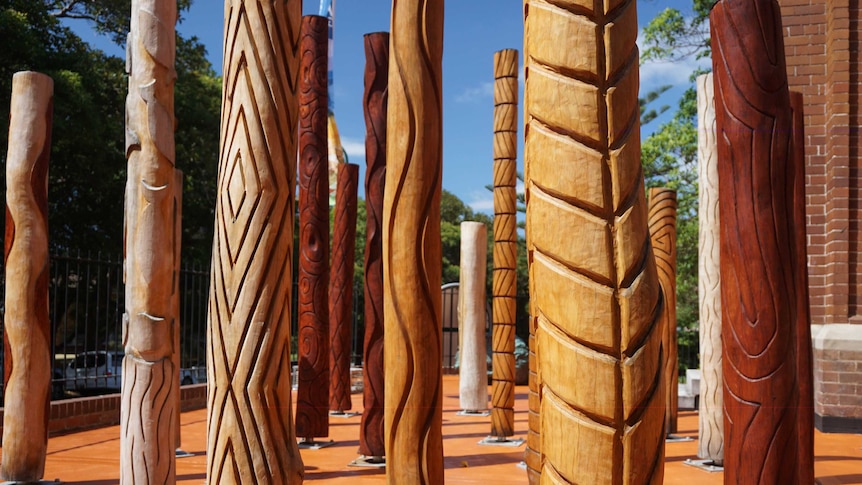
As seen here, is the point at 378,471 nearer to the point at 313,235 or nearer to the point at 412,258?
the point at 313,235

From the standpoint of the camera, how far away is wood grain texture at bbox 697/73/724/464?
6570 millimetres

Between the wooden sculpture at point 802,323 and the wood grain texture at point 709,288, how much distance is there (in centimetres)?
247

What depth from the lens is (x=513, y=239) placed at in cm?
773

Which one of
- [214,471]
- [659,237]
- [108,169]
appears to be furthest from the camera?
[108,169]

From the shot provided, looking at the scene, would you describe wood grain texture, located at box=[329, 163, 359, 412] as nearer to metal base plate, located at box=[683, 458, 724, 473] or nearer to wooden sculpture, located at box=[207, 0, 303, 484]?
metal base plate, located at box=[683, 458, 724, 473]

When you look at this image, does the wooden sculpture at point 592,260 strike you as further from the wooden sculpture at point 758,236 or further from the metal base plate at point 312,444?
the metal base plate at point 312,444

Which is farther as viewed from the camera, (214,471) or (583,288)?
(214,471)

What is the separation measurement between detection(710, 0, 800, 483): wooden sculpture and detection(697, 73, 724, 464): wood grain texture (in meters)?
3.96

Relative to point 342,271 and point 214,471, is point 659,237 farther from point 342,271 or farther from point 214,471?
point 214,471

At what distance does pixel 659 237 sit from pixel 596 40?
6489mm

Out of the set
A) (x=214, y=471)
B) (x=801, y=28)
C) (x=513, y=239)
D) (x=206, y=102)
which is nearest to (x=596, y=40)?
(x=214, y=471)

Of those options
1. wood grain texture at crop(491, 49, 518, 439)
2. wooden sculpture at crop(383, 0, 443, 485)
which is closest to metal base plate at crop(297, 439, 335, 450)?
wood grain texture at crop(491, 49, 518, 439)

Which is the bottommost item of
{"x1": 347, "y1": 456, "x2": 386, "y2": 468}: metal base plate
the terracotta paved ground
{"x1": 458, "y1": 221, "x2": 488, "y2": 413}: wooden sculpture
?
the terracotta paved ground

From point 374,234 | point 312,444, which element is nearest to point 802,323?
point 374,234
